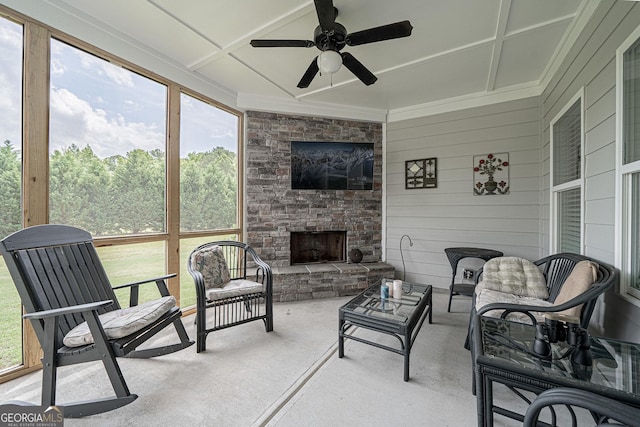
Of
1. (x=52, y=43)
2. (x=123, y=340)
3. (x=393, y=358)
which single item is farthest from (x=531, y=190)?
(x=52, y=43)

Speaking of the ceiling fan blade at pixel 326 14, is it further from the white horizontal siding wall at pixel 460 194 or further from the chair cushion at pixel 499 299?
the white horizontal siding wall at pixel 460 194

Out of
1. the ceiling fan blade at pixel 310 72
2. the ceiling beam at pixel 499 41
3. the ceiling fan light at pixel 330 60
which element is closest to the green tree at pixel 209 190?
the ceiling fan blade at pixel 310 72

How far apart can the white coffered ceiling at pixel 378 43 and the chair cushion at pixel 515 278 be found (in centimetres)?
216

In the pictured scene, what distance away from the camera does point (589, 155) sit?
2115mm

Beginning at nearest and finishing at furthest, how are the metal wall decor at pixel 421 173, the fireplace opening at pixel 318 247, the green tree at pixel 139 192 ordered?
the green tree at pixel 139 192 → the metal wall decor at pixel 421 173 → the fireplace opening at pixel 318 247

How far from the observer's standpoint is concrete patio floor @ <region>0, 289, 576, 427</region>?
1.58 m

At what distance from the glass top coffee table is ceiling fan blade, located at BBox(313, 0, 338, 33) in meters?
2.24

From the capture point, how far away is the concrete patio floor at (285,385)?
1585 millimetres

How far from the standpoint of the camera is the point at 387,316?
6.98ft

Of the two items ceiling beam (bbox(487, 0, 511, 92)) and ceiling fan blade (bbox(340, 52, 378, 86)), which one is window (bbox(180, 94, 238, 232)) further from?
ceiling beam (bbox(487, 0, 511, 92))

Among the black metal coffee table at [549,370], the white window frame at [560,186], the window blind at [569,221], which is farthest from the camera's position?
the window blind at [569,221]

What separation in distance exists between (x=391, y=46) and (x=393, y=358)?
2987 millimetres

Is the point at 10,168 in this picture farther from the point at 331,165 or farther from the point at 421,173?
the point at 421,173

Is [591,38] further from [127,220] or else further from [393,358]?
[127,220]
